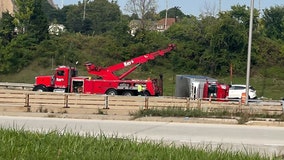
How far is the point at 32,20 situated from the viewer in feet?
218

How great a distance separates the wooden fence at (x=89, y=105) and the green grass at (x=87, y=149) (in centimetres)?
1401

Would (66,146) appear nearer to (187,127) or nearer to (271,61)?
(187,127)

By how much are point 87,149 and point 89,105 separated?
1760 cm

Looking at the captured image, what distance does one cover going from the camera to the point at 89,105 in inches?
984

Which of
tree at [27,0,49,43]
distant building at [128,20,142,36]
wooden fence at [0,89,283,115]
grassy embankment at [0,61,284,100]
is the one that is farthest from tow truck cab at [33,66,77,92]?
distant building at [128,20,142,36]

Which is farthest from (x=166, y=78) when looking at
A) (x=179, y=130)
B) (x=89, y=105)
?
(x=179, y=130)

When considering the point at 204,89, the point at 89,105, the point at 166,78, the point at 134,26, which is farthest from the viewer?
the point at 134,26

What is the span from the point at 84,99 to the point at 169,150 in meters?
18.9

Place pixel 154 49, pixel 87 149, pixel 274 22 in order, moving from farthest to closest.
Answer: pixel 274 22
pixel 154 49
pixel 87 149

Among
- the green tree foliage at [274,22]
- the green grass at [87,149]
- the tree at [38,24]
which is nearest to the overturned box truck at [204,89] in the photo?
the green grass at [87,149]

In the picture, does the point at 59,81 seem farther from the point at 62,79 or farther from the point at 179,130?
the point at 179,130

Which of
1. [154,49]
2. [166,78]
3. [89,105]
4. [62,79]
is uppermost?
[154,49]

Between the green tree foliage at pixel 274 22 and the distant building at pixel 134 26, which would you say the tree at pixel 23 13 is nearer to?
the distant building at pixel 134 26

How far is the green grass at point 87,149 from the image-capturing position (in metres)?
6.93
